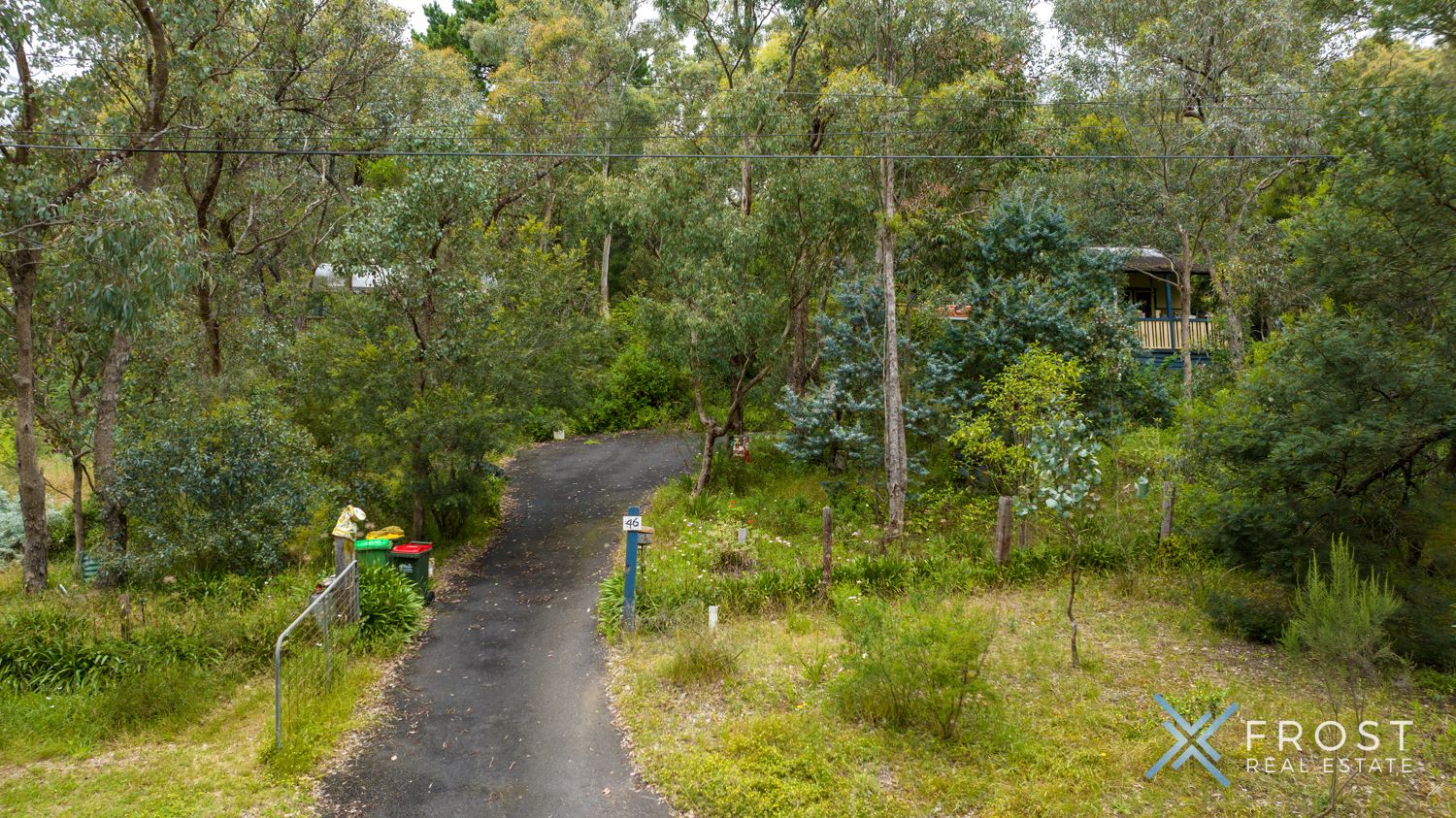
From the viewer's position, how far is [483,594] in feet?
46.2

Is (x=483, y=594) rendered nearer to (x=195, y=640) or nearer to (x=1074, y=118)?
(x=195, y=640)

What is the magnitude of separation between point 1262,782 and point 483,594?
10.8 m

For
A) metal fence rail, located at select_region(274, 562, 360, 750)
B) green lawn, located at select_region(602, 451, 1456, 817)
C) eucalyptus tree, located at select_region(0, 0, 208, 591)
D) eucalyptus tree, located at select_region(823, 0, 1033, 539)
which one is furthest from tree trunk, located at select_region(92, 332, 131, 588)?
eucalyptus tree, located at select_region(823, 0, 1033, 539)

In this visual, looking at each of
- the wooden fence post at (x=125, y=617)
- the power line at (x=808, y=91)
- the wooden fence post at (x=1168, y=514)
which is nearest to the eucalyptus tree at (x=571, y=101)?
the power line at (x=808, y=91)

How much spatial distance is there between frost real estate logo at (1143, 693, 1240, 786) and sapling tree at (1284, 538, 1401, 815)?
0.90 m

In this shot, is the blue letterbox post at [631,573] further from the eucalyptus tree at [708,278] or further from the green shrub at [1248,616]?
the green shrub at [1248,616]

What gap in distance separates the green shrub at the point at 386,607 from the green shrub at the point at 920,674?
6100 millimetres

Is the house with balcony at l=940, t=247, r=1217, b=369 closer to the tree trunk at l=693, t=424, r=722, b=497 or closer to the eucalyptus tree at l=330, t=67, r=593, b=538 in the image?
the tree trunk at l=693, t=424, r=722, b=497

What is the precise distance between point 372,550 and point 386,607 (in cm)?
114

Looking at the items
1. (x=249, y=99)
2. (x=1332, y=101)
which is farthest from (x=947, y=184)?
(x=249, y=99)

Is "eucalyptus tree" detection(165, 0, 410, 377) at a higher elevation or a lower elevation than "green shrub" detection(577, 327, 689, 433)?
higher

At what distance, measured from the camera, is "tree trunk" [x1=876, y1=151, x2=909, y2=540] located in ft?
52.3

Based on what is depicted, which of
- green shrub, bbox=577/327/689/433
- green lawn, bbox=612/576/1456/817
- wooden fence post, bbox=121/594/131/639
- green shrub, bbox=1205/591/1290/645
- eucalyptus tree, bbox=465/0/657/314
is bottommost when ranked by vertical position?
green lawn, bbox=612/576/1456/817

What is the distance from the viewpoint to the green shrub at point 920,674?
8297mm
